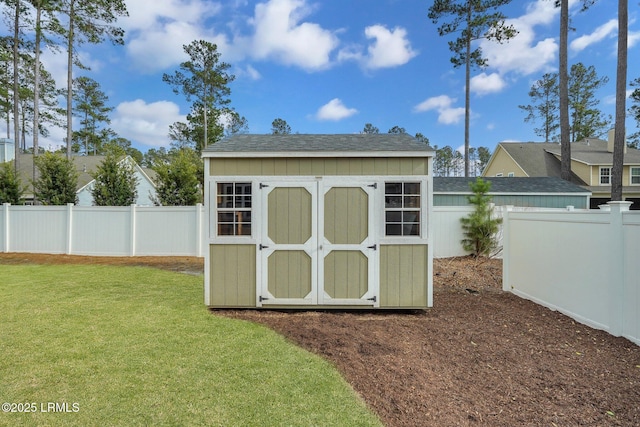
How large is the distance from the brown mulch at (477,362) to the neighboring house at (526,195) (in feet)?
26.9

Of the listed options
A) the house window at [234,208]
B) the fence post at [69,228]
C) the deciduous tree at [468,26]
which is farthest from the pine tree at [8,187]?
the deciduous tree at [468,26]

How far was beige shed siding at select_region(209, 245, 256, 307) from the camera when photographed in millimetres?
4512

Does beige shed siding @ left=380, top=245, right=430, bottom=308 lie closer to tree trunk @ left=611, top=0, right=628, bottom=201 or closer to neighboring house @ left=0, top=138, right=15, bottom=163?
tree trunk @ left=611, top=0, right=628, bottom=201

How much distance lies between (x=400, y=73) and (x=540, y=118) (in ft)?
64.2

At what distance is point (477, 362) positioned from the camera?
Result: 305cm

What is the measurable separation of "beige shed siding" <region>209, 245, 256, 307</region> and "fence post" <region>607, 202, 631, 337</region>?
4418 mm

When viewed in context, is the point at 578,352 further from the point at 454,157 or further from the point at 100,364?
the point at 454,157

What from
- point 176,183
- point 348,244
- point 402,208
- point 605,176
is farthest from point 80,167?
point 605,176

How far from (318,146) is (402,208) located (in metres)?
1.55

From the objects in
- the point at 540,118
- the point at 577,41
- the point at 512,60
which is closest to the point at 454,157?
the point at 540,118

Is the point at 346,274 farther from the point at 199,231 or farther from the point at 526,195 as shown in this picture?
the point at 526,195

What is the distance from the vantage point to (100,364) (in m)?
2.96

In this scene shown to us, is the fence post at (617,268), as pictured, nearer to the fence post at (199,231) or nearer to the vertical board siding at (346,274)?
the vertical board siding at (346,274)

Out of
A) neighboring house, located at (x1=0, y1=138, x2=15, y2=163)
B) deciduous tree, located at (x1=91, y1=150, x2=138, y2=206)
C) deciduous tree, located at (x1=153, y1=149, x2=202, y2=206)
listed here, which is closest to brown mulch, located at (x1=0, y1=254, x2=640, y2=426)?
deciduous tree, located at (x1=153, y1=149, x2=202, y2=206)
